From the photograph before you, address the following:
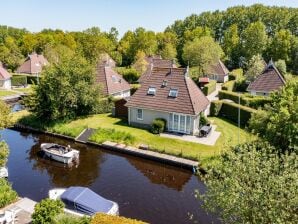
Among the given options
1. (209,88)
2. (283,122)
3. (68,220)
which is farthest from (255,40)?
(68,220)

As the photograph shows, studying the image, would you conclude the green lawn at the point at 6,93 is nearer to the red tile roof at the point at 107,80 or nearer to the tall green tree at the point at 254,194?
the red tile roof at the point at 107,80

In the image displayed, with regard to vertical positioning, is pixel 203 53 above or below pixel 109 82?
above

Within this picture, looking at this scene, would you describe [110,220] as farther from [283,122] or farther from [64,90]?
[64,90]

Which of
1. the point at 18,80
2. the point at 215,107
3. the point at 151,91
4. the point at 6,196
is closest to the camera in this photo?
the point at 6,196

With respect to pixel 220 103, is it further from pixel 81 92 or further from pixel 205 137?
pixel 81 92

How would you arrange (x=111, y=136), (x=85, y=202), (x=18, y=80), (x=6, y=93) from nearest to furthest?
(x=85, y=202)
(x=111, y=136)
(x=6, y=93)
(x=18, y=80)

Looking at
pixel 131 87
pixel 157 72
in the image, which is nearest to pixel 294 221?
pixel 157 72

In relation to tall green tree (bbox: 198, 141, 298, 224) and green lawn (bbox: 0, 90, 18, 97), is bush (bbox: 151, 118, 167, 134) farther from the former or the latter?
green lawn (bbox: 0, 90, 18, 97)
